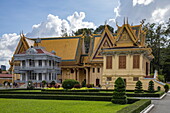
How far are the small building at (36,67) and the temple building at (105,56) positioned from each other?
3.89 metres

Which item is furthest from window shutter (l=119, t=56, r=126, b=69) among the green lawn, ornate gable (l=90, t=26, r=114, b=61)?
the green lawn

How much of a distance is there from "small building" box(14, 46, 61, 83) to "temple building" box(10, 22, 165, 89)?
3.89 meters

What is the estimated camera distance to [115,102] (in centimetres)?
1808

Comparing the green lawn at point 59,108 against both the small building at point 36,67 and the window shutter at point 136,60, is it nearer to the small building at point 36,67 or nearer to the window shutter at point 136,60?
the window shutter at point 136,60

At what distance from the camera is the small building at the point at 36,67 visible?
160 feet

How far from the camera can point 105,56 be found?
4144cm

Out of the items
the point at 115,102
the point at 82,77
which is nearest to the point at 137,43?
the point at 82,77

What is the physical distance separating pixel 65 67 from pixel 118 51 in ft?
54.3

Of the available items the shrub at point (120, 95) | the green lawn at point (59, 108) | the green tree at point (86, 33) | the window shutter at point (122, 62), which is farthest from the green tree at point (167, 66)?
the green lawn at point (59, 108)

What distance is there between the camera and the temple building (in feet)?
128

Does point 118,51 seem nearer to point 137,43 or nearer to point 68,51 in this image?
point 137,43

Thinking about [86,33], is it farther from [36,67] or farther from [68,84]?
[68,84]

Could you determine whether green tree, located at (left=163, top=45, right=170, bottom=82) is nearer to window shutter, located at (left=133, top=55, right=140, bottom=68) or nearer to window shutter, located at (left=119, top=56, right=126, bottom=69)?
window shutter, located at (left=133, top=55, right=140, bottom=68)

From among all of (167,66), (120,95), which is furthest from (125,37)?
(167,66)
